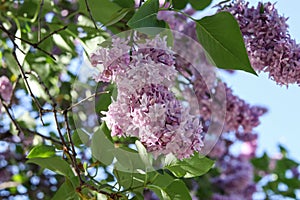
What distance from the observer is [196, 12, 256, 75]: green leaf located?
826mm

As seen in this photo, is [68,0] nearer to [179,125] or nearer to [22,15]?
[22,15]

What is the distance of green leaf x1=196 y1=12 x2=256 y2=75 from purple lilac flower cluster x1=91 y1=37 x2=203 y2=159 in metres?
0.11

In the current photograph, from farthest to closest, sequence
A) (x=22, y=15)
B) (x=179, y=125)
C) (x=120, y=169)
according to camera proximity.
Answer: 1. (x=22, y=15)
2. (x=120, y=169)
3. (x=179, y=125)

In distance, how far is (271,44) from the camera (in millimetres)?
899

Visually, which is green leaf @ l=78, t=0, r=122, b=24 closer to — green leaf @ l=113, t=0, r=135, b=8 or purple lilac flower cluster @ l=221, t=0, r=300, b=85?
green leaf @ l=113, t=0, r=135, b=8

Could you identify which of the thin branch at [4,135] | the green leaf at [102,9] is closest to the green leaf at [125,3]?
the green leaf at [102,9]

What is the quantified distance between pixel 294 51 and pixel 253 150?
225 cm

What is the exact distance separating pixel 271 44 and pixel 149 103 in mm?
271

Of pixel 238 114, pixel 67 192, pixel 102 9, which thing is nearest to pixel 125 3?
pixel 102 9

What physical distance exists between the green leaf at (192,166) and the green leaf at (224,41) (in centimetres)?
13

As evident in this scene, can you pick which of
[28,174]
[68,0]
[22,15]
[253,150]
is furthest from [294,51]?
[253,150]

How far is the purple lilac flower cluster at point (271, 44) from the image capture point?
0.90m

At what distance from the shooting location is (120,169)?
856mm

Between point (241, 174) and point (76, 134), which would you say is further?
point (241, 174)
